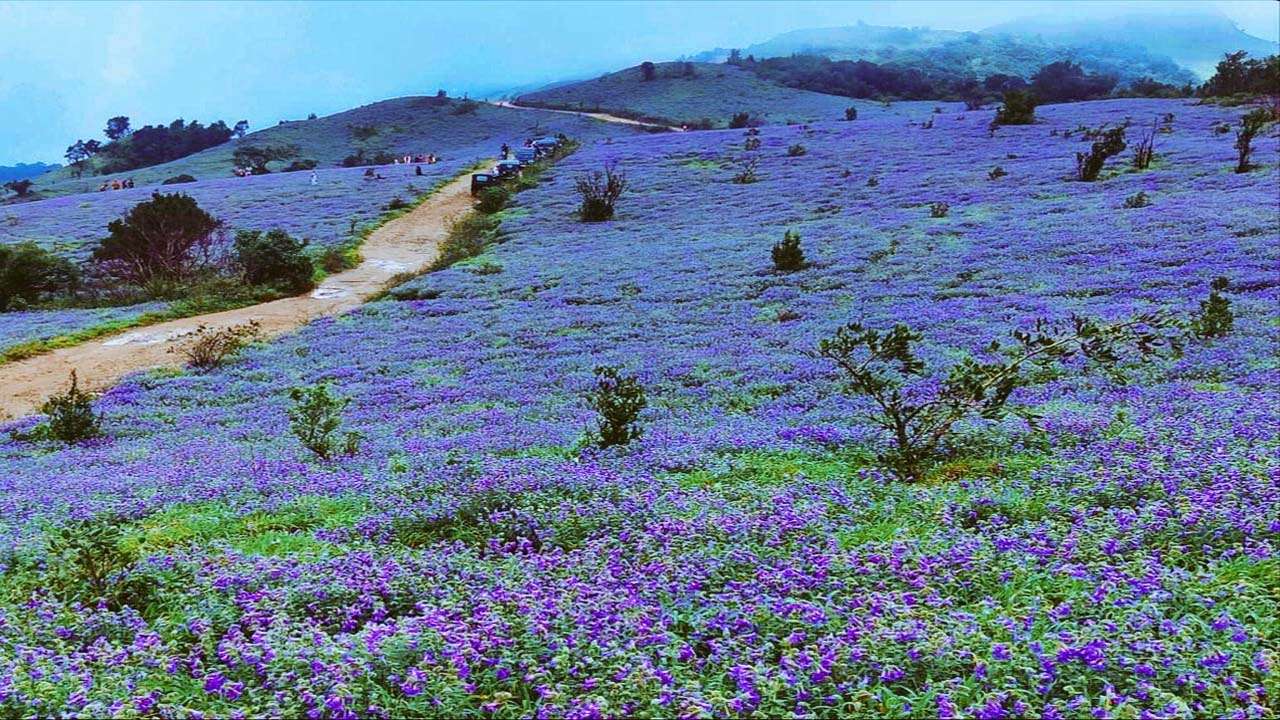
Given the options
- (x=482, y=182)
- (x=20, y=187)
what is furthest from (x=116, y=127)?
(x=482, y=182)

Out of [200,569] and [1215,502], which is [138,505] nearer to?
[200,569]

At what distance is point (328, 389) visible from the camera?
591 inches

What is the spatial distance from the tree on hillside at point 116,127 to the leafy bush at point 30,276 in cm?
13012

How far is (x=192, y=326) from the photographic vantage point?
22625 millimetres

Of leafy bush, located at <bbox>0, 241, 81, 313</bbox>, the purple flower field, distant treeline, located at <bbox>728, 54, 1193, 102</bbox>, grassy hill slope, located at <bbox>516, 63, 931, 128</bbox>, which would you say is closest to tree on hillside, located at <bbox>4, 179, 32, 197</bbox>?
leafy bush, located at <bbox>0, 241, 81, 313</bbox>

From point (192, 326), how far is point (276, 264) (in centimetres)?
556

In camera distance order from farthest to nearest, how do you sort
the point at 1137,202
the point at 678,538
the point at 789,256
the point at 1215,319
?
the point at 1137,202 < the point at 789,256 < the point at 1215,319 < the point at 678,538

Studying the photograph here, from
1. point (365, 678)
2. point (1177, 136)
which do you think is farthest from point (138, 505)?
point (1177, 136)

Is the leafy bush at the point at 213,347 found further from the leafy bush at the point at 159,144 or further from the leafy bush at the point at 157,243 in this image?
the leafy bush at the point at 159,144

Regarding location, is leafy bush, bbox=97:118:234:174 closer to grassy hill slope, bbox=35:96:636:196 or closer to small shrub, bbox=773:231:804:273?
grassy hill slope, bbox=35:96:636:196

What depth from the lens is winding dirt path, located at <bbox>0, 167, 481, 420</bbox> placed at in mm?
17031

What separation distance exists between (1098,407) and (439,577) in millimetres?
8605

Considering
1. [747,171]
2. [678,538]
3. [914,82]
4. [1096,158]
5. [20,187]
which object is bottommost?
[678,538]

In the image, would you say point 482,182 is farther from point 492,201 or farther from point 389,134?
point 389,134
